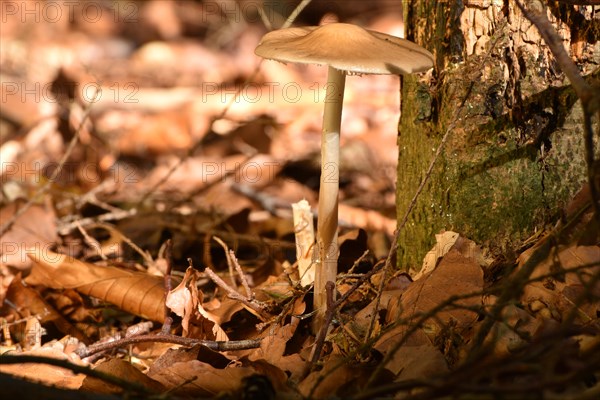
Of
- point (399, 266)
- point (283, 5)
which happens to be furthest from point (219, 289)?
point (283, 5)

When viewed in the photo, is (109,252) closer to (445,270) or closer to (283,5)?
(445,270)

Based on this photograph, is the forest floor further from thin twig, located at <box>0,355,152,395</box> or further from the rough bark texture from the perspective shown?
the rough bark texture

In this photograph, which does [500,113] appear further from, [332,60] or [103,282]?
[103,282]

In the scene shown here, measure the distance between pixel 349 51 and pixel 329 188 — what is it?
0.46 metres

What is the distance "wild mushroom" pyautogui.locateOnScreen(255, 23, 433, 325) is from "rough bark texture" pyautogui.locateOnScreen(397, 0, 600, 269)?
1.12 feet

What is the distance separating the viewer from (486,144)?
227 cm

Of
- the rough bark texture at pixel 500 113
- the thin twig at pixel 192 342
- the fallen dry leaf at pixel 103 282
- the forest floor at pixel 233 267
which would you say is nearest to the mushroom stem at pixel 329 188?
the forest floor at pixel 233 267

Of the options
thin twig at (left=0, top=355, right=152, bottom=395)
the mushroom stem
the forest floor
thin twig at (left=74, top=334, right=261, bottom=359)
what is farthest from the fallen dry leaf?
thin twig at (left=0, top=355, right=152, bottom=395)

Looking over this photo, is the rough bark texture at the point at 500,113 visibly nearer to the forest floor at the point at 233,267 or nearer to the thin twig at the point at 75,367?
the forest floor at the point at 233,267

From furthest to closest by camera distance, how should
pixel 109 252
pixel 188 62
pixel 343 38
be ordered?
pixel 188 62 → pixel 109 252 → pixel 343 38

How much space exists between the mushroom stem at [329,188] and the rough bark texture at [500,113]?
0.44m

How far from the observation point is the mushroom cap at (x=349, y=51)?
1.76 m

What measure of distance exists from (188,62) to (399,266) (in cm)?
627

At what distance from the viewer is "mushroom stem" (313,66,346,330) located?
2.02 m
